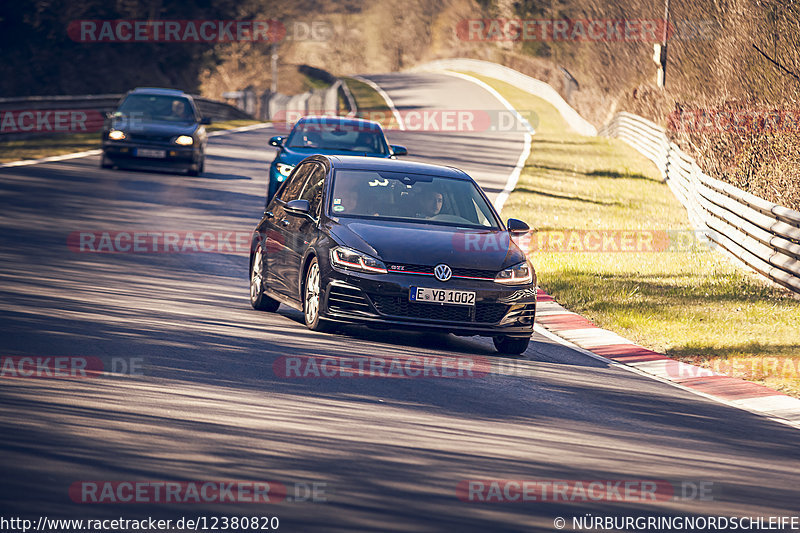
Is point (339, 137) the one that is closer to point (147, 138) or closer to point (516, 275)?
point (147, 138)

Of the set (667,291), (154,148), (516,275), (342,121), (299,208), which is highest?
(342,121)

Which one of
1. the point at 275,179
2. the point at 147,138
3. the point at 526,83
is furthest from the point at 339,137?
the point at 526,83

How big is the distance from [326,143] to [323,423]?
45.7 feet

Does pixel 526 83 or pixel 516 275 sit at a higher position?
pixel 526 83

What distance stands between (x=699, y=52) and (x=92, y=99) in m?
19.9

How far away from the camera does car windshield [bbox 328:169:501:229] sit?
12055 millimetres

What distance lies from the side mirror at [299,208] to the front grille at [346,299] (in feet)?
3.97

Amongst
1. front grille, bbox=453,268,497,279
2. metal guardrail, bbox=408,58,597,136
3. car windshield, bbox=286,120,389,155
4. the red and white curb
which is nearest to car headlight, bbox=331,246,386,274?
front grille, bbox=453,268,497,279

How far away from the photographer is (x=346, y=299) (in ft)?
36.4

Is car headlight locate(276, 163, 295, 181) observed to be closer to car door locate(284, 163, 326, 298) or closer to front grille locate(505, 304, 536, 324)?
car door locate(284, 163, 326, 298)

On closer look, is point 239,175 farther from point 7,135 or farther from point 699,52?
point 699,52

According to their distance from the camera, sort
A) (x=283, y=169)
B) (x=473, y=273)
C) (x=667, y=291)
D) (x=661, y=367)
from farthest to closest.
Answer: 1. (x=283, y=169)
2. (x=667, y=291)
3. (x=661, y=367)
4. (x=473, y=273)

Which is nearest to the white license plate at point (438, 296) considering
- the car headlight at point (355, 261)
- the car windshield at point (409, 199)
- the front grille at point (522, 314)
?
the car headlight at point (355, 261)

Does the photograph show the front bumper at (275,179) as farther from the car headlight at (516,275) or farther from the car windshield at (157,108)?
the car headlight at (516,275)
